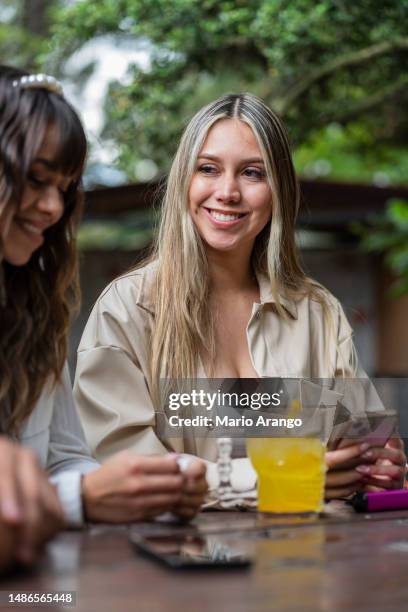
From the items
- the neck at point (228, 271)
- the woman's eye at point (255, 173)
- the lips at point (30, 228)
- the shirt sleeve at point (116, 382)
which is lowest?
the shirt sleeve at point (116, 382)

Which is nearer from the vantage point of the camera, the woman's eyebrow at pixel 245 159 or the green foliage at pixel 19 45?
the woman's eyebrow at pixel 245 159

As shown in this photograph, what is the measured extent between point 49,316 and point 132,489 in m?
0.48

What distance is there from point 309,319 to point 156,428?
692 mm

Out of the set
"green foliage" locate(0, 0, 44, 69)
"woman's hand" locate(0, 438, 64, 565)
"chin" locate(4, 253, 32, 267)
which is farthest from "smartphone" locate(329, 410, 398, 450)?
"green foliage" locate(0, 0, 44, 69)

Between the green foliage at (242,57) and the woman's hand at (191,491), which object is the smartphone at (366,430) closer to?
the woman's hand at (191,491)

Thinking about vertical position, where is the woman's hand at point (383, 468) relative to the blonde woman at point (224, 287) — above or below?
below

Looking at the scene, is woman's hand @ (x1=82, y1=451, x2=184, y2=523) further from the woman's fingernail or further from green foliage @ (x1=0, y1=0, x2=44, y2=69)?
green foliage @ (x1=0, y1=0, x2=44, y2=69)

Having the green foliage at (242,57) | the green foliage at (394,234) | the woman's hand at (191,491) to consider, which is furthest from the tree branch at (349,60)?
the woman's hand at (191,491)

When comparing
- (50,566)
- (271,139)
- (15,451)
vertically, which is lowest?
(50,566)

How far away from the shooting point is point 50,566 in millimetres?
1338

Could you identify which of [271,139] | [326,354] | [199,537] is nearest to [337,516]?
[199,537]

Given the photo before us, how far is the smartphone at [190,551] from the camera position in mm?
1331

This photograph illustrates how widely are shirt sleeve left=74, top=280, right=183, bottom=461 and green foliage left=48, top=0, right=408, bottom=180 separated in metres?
2.87

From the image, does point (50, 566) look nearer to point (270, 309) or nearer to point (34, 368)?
point (34, 368)
